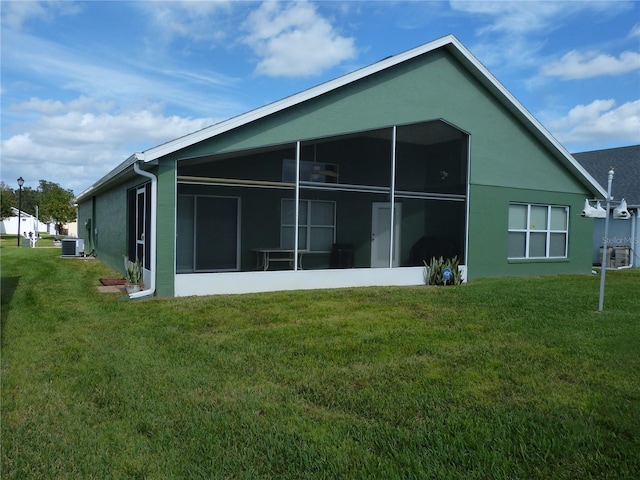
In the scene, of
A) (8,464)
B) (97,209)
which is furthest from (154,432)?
(97,209)

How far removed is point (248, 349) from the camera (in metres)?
5.62

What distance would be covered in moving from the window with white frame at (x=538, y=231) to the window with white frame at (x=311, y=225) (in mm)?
5013

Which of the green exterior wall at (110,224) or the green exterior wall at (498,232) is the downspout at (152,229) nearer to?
the green exterior wall at (110,224)

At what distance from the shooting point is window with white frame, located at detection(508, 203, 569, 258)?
45.3 ft

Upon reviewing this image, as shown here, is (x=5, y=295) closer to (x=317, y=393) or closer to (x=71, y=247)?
(x=317, y=393)

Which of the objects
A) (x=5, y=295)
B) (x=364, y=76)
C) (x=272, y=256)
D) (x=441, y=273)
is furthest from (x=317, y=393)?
(x=272, y=256)

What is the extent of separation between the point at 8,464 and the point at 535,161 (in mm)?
14001

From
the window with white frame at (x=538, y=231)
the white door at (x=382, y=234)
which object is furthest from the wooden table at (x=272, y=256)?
the window with white frame at (x=538, y=231)

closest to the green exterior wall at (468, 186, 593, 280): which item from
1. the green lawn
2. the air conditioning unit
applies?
the green lawn

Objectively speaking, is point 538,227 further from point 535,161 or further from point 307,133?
point 307,133

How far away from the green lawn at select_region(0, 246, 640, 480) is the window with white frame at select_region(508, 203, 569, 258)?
599 centimetres

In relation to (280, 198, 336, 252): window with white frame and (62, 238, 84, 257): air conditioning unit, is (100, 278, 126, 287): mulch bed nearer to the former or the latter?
(280, 198, 336, 252): window with white frame

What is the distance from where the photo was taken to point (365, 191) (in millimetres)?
11227

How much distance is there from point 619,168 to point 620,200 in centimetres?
385
